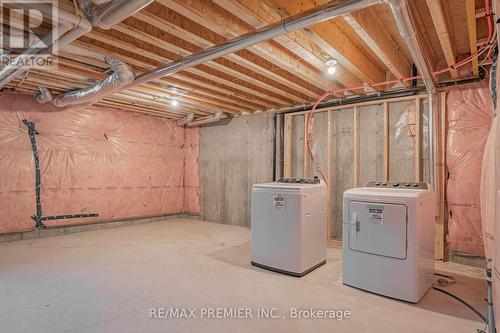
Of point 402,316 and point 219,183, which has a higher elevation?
point 219,183

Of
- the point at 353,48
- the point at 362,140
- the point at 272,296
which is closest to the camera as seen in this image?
the point at 272,296

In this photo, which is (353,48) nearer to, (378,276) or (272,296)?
(378,276)

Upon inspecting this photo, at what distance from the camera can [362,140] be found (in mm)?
4219

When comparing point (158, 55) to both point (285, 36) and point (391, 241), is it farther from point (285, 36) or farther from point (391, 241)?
point (391, 241)

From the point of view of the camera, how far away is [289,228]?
2.98m

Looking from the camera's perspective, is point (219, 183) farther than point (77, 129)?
Yes

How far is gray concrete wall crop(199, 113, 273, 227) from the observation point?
541 cm

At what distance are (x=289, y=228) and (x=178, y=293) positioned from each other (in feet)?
4.03

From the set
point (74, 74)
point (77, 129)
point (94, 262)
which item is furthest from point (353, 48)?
point (77, 129)

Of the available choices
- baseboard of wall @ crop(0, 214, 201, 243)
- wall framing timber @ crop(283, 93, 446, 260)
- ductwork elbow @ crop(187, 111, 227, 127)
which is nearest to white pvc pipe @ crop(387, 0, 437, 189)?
wall framing timber @ crop(283, 93, 446, 260)

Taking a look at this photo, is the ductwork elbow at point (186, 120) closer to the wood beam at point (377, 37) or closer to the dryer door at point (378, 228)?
the wood beam at point (377, 37)

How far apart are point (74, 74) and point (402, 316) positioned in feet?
13.5

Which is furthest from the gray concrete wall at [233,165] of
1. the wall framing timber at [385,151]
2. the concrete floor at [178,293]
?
the concrete floor at [178,293]
